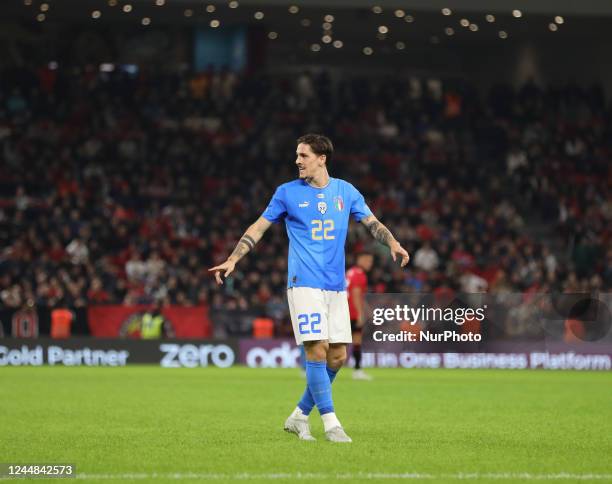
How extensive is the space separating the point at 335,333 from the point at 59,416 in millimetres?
4105

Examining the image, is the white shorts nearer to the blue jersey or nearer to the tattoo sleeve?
the blue jersey

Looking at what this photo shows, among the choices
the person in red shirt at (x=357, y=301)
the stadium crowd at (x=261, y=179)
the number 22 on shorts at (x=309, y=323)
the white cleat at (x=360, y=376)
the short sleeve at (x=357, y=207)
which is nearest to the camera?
the number 22 on shorts at (x=309, y=323)

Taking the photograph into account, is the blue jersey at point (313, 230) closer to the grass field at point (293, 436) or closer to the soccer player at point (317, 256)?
the soccer player at point (317, 256)

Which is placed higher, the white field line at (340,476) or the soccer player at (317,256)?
the soccer player at (317,256)

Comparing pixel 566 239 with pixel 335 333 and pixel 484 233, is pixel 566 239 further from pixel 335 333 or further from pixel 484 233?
pixel 335 333

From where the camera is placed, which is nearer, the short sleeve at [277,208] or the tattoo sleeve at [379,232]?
the short sleeve at [277,208]

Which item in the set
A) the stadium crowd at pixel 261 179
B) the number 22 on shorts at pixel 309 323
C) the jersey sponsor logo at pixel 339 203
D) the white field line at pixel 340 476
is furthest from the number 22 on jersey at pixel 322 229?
the stadium crowd at pixel 261 179

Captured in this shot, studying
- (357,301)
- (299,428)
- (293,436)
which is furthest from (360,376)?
(299,428)

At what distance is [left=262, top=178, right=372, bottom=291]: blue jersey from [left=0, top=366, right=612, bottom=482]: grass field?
1.38 meters

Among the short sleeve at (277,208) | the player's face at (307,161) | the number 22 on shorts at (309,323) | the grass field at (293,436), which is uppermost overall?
the player's face at (307,161)

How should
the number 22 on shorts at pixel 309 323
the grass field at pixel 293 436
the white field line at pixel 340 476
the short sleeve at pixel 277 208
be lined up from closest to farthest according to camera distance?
the white field line at pixel 340 476, the grass field at pixel 293 436, the number 22 on shorts at pixel 309 323, the short sleeve at pixel 277 208

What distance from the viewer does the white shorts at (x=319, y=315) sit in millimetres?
10297

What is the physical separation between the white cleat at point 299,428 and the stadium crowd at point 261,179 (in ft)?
59.1

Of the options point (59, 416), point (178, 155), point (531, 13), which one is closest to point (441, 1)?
point (531, 13)
